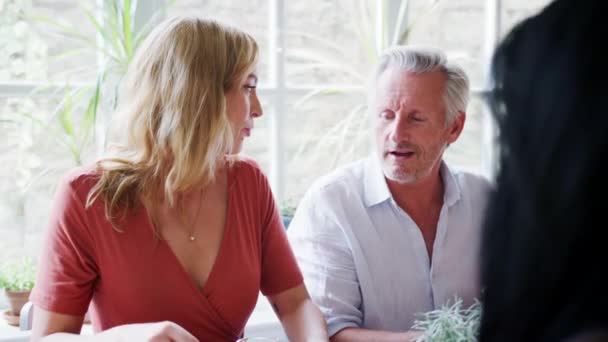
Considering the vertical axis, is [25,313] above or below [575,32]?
below

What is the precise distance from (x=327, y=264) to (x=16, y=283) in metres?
1.06

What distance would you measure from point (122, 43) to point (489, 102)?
2174mm

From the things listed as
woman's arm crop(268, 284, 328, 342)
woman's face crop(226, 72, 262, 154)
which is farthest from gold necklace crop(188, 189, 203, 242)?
woman's arm crop(268, 284, 328, 342)

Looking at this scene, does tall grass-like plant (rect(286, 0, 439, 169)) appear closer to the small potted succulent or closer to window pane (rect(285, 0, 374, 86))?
window pane (rect(285, 0, 374, 86))

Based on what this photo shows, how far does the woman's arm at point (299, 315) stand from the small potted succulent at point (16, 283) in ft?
3.04

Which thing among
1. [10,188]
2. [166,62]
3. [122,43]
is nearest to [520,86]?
[166,62]

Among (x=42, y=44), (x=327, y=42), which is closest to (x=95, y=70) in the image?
(x=42, y=44)

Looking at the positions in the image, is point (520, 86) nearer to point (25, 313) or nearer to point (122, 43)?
point (25, 313)

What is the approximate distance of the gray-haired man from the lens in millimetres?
2344

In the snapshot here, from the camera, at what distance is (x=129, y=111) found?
80.7 inches

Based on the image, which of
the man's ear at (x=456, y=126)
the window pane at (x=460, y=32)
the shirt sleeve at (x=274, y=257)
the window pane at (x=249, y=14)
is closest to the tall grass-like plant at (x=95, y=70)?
the window pane at (x=249, y=14)

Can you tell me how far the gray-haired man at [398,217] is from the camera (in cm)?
234

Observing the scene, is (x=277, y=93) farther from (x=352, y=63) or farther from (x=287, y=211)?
(x=287, y=211)

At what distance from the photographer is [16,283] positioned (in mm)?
2684
